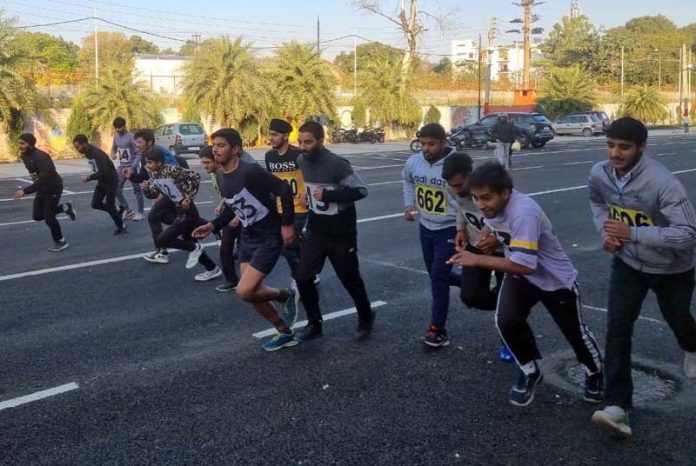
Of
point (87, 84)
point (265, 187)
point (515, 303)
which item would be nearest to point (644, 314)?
point (515, 303)

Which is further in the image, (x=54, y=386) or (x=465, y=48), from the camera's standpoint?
(x=465, y=48)

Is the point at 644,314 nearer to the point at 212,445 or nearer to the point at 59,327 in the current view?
the point at 212,445

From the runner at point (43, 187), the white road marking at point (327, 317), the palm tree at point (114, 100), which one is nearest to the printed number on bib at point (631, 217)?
the white road marking at point (327, 317)

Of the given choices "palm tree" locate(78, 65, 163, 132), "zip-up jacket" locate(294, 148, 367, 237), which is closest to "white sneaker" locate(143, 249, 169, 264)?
"zip-up jacket" locate(294, 148, 367, 237)

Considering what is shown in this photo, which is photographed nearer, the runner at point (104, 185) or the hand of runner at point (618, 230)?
the hand of runner at point (618, 230)

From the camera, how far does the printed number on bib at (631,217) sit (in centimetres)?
429

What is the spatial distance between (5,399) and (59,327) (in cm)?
176

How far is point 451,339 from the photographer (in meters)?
6.31

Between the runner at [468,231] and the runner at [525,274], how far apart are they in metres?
0.55

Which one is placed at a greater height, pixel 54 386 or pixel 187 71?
pixel 187 71

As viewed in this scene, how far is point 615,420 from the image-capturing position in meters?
4.29

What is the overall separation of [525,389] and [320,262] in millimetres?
2059

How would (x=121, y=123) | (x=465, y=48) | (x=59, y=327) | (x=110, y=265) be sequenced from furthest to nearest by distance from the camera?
(x=465, y=48), (x=121, y=123), (x=110, y=265), (x=59, y=327)

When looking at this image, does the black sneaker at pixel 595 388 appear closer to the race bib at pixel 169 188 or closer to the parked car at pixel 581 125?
the race bib at pixel 169 188
